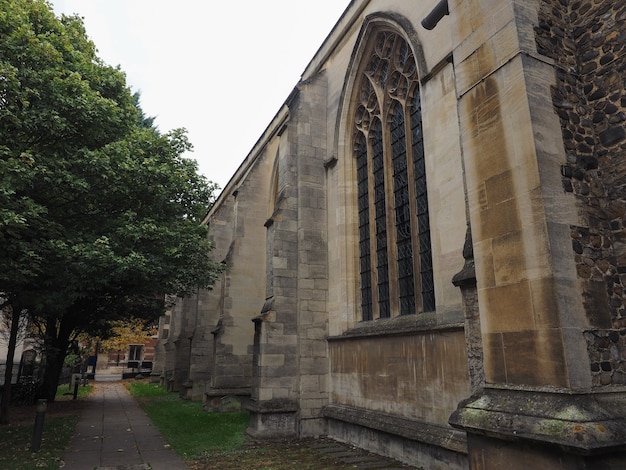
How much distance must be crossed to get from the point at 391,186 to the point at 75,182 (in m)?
6.52

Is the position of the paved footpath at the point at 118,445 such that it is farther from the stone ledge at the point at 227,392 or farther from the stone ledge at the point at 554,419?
the stone ledge at the point at 554,419

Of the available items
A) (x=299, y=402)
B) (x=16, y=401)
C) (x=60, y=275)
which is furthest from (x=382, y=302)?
(x=16, y=401)

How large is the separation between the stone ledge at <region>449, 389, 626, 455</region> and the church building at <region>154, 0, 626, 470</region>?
2 centimetres

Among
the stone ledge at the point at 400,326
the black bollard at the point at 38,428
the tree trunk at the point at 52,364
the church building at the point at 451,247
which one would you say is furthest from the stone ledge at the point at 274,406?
the tree trunk at the point at 52,364

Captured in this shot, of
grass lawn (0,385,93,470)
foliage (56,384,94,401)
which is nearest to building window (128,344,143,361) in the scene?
foliage (56,384,94,401)

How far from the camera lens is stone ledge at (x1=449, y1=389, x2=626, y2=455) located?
355 centimetres

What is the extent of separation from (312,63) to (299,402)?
31.3ft

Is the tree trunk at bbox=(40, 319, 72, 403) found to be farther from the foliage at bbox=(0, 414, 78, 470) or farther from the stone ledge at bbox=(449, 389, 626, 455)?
the stone ledge at bbox=(449, 389, 626, 455)

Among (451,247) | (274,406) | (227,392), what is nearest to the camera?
(451,247)

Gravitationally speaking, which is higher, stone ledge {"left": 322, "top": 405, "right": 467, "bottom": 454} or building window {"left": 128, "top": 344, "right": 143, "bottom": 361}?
building window {"left": 128, "top": 344, "right": 143, "bottom": 361}

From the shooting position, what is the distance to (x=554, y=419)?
3779 mm

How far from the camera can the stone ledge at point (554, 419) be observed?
355 cm

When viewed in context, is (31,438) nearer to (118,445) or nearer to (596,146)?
(118,445)

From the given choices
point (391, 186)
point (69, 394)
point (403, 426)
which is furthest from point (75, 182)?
point (69, 394)
